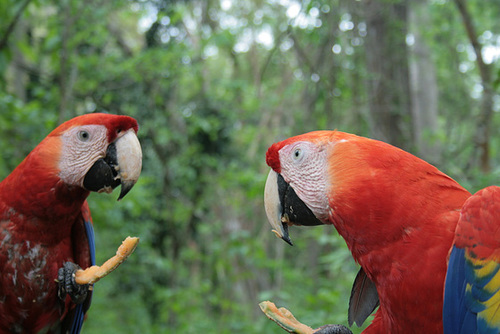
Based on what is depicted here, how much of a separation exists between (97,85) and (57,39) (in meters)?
0.91

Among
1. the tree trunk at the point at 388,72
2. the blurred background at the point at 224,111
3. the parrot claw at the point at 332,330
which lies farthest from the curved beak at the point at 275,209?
the tree trunk at the point at 388,72

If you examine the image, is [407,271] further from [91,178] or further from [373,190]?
[91,178]

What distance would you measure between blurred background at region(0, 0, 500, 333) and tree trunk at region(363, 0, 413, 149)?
0.02 meters

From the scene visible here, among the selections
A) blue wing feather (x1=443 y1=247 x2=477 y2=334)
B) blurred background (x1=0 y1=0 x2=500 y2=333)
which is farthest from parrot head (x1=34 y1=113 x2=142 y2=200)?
blurred background (x1=0 y1=0 x2=500 y2=333)

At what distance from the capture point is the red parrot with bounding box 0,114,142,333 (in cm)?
139

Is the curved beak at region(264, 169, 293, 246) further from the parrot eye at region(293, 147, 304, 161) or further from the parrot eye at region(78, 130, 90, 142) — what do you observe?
the parrot eye at region(78, 130, 90, 142)

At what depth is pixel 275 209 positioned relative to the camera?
1.30 meters

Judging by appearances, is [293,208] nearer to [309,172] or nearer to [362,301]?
[309,172]

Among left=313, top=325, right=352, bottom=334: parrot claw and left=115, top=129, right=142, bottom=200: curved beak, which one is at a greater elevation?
left=115, top=129, right=142, bottom=200: curved beak

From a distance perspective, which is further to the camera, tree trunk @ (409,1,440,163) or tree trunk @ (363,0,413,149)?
tree trunk @ (409,1,440,163)

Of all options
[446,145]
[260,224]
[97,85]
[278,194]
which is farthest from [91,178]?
[260,224]

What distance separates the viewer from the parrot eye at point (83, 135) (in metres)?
1.43

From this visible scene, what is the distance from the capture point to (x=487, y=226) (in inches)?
41.1

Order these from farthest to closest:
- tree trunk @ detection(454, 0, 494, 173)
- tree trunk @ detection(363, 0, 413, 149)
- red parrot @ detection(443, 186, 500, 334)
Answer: tree trunk @ detection(363, 0, 413, 149)
tree trunk @ detection(454, 0, 494, 173)
red parrot @ detection(443, 186, 500, 334)
